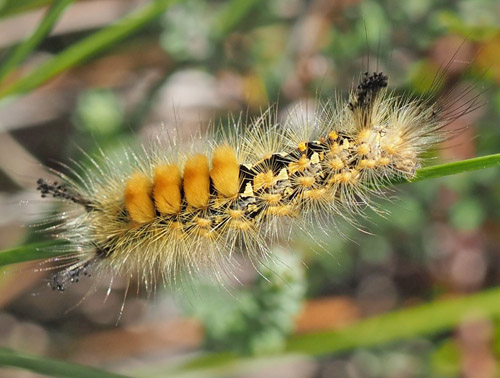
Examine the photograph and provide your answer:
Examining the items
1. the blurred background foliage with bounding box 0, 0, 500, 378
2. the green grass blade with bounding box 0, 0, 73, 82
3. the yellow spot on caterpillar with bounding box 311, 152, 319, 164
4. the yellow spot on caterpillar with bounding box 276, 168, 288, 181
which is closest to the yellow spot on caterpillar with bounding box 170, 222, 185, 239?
the yellow spot on caterpillar with bounding box 276, 168, 288, 181

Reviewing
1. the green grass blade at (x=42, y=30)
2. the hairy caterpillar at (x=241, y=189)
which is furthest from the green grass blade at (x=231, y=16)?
the hairy caterpillar at (x=241, y=189)

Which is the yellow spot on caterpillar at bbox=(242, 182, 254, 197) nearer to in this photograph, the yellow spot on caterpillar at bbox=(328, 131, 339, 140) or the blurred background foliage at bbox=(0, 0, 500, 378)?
the yellow spot on caterpillar at bbox=(328, 131, 339, 140)

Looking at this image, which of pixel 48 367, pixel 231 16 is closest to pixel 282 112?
pixel 231 16

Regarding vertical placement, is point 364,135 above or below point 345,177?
above

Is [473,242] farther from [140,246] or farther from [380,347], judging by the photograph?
[140,246]

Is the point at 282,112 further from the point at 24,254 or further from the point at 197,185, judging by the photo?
the point at 24,254

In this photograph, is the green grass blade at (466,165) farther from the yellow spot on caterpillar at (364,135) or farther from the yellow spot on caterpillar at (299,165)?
the yellow spot on caterpillar at (299,165)
